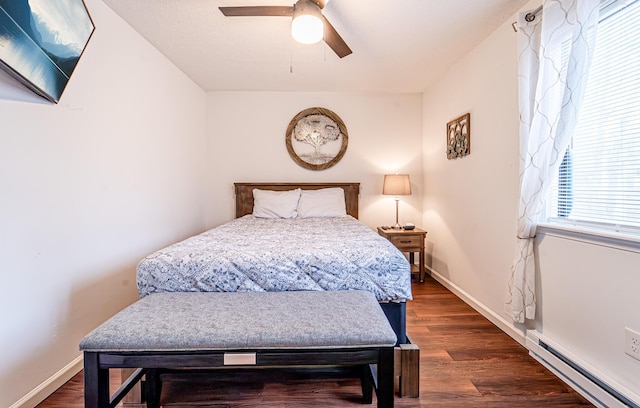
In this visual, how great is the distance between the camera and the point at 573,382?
1.57 meters

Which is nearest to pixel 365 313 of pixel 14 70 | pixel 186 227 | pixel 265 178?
pixel 14 70

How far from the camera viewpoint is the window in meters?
1.39

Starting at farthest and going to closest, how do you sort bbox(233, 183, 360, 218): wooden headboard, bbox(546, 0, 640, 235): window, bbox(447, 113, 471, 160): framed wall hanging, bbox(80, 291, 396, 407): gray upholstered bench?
bbox(233, 183, 360, 218): wooden headboard
bbox(447, 113, 471, 160): framed wall hanging
bbox(546, 0, 640, 235): window
bbox(80, 291, 396, 407): gray upholstered bench

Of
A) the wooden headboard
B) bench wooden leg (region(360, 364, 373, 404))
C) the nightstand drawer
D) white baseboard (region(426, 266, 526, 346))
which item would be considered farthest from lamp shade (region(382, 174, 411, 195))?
bench wooden leg (region(360, 364, 373, 404))

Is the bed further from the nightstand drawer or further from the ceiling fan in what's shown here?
the nightstand drawer

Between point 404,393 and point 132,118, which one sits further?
point 132,118

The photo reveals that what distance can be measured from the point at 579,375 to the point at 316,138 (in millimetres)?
3239

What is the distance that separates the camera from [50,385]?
1554 mm

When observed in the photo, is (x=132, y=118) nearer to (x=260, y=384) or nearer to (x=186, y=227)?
(x=186, y=227)

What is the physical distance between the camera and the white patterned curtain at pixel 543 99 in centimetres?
152

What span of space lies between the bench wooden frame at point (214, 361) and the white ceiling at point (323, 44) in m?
2.12

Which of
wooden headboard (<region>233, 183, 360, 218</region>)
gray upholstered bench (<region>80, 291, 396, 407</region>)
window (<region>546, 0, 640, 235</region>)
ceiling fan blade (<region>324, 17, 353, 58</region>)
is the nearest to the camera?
gray upholstered bench (<region>80, 291, 396, 407</region>)

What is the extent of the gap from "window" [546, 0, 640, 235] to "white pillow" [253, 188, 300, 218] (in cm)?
250

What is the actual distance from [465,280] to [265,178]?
2.61 metres
